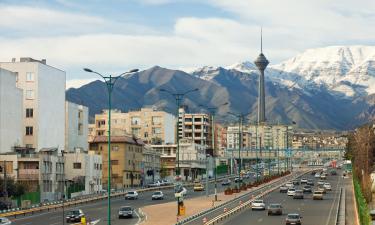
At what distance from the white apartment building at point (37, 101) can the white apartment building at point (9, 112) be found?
715cm

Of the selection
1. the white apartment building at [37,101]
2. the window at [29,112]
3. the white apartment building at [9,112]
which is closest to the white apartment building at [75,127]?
the white apartment building at [37,101]

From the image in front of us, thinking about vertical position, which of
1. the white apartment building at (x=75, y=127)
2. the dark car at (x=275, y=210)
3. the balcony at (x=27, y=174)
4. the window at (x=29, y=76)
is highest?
the window at (x=29, y=76)

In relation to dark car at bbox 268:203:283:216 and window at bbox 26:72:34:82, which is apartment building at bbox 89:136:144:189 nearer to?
window at bbox 26:72:34:82

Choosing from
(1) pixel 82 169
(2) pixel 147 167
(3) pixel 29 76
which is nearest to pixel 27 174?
(1) pixel 82 169

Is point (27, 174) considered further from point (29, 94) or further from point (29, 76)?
point (29, 76)

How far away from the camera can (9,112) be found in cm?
13075

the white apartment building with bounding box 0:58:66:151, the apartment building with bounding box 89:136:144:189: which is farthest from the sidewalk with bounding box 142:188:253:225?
the apartment building with bounding box 89:136:144:189

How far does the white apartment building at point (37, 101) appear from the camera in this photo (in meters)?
144

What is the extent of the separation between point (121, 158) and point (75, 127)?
481 inches

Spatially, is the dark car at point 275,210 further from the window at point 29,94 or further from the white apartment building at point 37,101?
the window at point 29,94

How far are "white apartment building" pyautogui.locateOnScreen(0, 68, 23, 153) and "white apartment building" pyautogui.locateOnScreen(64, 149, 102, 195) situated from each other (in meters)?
8.89

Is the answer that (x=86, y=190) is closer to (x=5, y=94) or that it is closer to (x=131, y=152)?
(x=5, y=94)

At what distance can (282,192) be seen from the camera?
424 feet

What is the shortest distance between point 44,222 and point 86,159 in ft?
218
